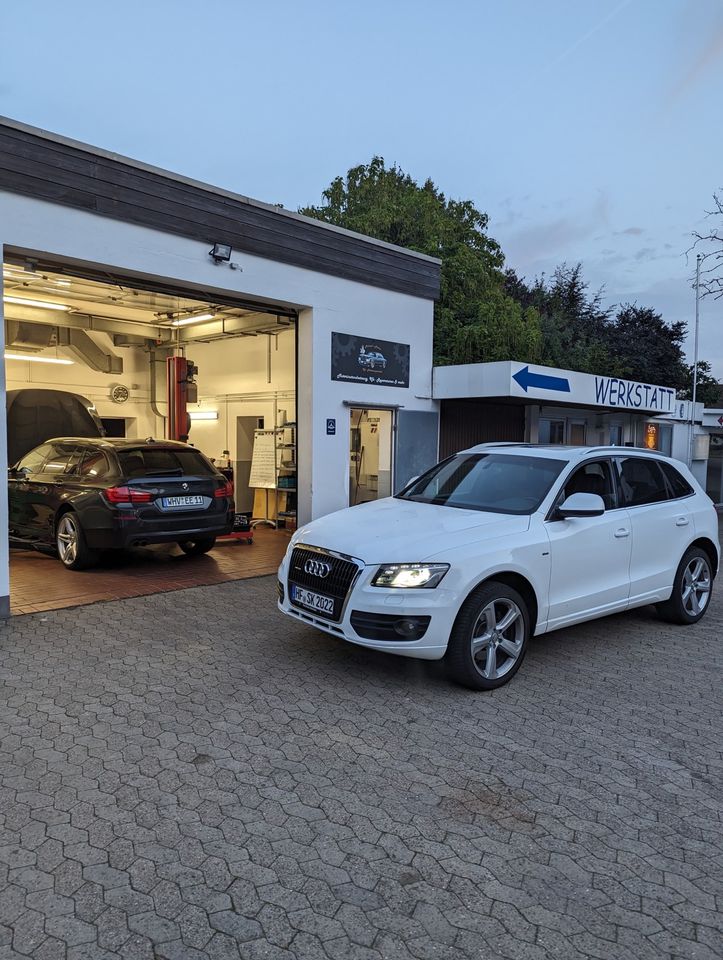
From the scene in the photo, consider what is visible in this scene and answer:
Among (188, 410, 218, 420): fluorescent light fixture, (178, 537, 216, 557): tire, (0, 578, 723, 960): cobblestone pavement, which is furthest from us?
(188, 410, 218, 420): fluorescent light fixture

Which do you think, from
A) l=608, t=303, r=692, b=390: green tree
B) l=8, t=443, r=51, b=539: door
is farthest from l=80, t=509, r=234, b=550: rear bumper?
l=608, t=303, r=692, b=390: green tree

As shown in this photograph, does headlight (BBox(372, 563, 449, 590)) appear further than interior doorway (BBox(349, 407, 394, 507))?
No

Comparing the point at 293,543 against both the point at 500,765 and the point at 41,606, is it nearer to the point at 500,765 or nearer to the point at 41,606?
the point at 500,765

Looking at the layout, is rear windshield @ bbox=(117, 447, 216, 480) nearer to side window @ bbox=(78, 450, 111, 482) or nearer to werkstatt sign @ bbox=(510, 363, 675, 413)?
side window @ bbox=(78, 450, 111, 482)

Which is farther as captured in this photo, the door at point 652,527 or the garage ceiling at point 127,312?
the garage ceiling at point 127,312

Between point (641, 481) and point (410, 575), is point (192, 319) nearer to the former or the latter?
point (641, 481)

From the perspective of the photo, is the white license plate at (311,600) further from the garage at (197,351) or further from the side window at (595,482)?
the garage at (197,351)

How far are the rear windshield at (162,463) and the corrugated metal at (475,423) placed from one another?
4.85 m

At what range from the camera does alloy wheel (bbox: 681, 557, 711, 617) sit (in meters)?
6.59

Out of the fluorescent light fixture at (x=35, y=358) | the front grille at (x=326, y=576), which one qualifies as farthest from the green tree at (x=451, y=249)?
the front grille at (x=326, y=576)

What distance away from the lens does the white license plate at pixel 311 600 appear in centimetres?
479

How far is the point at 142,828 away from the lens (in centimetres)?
308

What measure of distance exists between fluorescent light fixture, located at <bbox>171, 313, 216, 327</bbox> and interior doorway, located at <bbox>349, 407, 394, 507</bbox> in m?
3.59

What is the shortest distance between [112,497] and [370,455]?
15.8 ft
